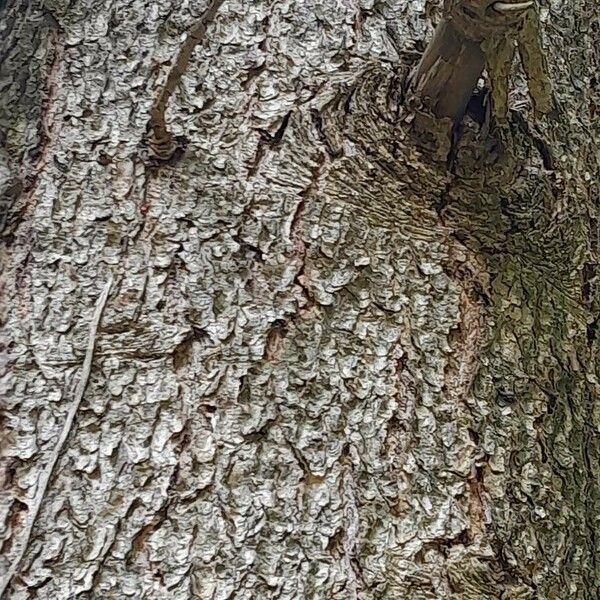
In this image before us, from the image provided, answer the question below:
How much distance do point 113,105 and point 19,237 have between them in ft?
0.50

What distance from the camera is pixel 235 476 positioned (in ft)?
2.07

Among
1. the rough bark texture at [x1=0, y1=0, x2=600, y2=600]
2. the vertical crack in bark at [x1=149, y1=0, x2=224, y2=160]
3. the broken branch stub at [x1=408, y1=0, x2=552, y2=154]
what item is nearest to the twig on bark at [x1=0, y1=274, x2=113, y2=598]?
the rough bark texture at [x1=0, y1=0, x2=600, y2=600]

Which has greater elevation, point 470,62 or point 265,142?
point 470,62

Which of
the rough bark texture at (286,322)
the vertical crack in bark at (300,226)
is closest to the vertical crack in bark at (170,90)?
the rough bark texture at (286,322)

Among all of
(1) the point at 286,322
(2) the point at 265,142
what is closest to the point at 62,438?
(1) the point at 286,322

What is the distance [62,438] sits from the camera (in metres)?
0.64

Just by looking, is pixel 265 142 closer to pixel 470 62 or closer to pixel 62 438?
pixel 470 62

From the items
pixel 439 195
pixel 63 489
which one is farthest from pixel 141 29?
pixel 63 489

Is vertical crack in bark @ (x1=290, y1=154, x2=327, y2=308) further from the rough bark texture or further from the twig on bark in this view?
the twig on bark

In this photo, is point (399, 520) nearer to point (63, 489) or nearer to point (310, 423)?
point (310, 423)

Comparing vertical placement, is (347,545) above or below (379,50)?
below

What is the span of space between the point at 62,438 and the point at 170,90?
1.00 feet

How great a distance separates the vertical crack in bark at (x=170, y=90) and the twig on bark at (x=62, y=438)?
13 centimetres

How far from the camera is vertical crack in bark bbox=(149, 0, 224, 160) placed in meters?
0.66
